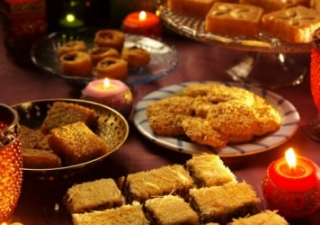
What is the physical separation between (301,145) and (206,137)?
20 centimetres

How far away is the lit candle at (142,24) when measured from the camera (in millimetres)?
1532

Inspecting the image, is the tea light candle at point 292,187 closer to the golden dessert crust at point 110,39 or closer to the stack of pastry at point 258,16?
the stack of pastry at point 258,16

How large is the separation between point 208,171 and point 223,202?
0.09 metres

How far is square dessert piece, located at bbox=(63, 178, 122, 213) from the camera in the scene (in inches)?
34.3

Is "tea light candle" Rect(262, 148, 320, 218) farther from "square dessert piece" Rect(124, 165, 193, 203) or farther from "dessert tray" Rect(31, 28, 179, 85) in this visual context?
"dessert tray" Rect(31, 28, 179, 85)

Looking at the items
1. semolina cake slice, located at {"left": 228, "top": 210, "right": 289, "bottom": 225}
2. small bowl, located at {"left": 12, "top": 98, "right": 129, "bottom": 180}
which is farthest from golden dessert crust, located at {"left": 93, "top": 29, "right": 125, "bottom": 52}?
semolina cake slice, located at {"left": 228, "top": 210, "right": 289, "bottom": 225}

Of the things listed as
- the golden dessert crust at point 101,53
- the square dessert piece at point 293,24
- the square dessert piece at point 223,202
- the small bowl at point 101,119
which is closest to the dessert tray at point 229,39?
the square dessert piece at point 293,24

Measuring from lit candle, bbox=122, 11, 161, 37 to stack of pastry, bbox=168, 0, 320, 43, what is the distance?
9 centimetres

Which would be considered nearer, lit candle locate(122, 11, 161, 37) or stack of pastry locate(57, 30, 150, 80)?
stack of pastry locate(57, 30, 150, 80)

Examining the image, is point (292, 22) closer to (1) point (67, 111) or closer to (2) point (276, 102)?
(2) point (276, 102)

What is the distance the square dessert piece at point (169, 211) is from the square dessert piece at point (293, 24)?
21.1 inches

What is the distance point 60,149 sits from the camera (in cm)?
99

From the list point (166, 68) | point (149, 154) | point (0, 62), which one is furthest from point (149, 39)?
point (149, 154)

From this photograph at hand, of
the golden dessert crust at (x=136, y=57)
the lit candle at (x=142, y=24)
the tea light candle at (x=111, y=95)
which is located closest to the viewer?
the tea light candle at (x=111, y=95)
